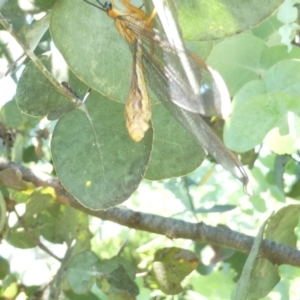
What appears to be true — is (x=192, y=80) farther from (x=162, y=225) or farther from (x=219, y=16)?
(x=162, y=225)

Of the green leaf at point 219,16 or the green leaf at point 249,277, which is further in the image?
the green leaf at point 249,277

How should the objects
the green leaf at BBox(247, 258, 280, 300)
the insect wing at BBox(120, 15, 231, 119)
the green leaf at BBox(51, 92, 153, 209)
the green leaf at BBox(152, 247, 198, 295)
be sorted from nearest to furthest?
the insect wing at BBox(120, 15, 231, 119) → the green leaf at BBox(51, 92, 153, 209) → the green leaf at BBox(247, 258, 280, 300) → the green leaf at BBox(152, 247, 198, 295)

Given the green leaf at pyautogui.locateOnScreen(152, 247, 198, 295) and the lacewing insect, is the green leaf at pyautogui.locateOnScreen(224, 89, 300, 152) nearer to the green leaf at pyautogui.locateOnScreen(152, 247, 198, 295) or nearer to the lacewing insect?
the lacewing insect

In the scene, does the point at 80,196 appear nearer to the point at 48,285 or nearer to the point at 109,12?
the point at 109,12

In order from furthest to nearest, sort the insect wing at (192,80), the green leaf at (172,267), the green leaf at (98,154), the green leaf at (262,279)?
the green leaf at (172,267) → the green leaf at (262,279) → the green leaf at (98,154) → the insect wing at (192,80)

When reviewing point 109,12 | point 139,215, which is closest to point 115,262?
point 139,215

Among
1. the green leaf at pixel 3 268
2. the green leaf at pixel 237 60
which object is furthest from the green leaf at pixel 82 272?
the green leaf at pixel 237 60

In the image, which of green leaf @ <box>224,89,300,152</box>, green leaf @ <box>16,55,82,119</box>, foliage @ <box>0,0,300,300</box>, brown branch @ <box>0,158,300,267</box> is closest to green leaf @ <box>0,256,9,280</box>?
foliage @ <box>0,0,300,300</box>

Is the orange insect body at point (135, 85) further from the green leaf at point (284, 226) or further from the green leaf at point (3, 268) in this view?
the green leaf at point (3, 268)

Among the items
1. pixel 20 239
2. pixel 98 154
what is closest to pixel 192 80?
pixel 98 154
